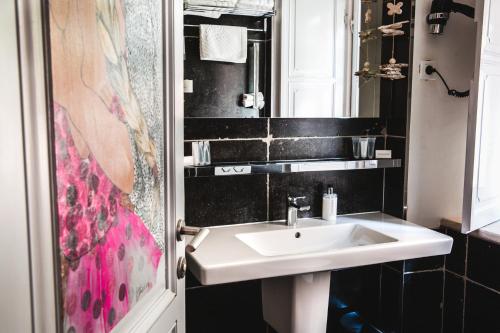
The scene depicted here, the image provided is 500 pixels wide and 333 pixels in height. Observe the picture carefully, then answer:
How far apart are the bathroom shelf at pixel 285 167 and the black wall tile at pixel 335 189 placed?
0.34 ft

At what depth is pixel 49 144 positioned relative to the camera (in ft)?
2.09

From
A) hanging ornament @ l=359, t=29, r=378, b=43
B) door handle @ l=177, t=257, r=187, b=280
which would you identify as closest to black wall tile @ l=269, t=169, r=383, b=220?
hanging ornament @ l=359, t=29, r=378, b=43

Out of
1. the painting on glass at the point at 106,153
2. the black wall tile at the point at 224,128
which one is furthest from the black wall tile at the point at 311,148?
the painting on glass at the point at 106,153

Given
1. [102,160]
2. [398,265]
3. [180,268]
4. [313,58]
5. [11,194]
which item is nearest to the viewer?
[11,194]

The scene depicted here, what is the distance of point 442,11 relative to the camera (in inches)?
87.8

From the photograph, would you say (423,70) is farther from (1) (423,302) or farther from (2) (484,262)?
(1) (423,302)

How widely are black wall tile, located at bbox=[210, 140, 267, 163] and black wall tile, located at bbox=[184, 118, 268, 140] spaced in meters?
0.03

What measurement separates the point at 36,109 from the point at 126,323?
1.70 ft

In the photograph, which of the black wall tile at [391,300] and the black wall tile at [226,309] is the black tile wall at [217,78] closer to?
the black wall tile at [226,309]

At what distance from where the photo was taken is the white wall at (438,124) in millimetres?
2314

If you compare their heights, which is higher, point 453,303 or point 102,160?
point 102,160

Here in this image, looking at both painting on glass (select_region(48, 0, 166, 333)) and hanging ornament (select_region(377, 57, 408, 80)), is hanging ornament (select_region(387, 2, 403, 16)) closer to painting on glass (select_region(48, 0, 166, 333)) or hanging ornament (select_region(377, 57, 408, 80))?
hanging ornament (select_region(377, 57, 408, 80))

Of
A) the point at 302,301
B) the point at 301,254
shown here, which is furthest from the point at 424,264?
the point at 301,254

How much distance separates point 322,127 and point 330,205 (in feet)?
1.34
